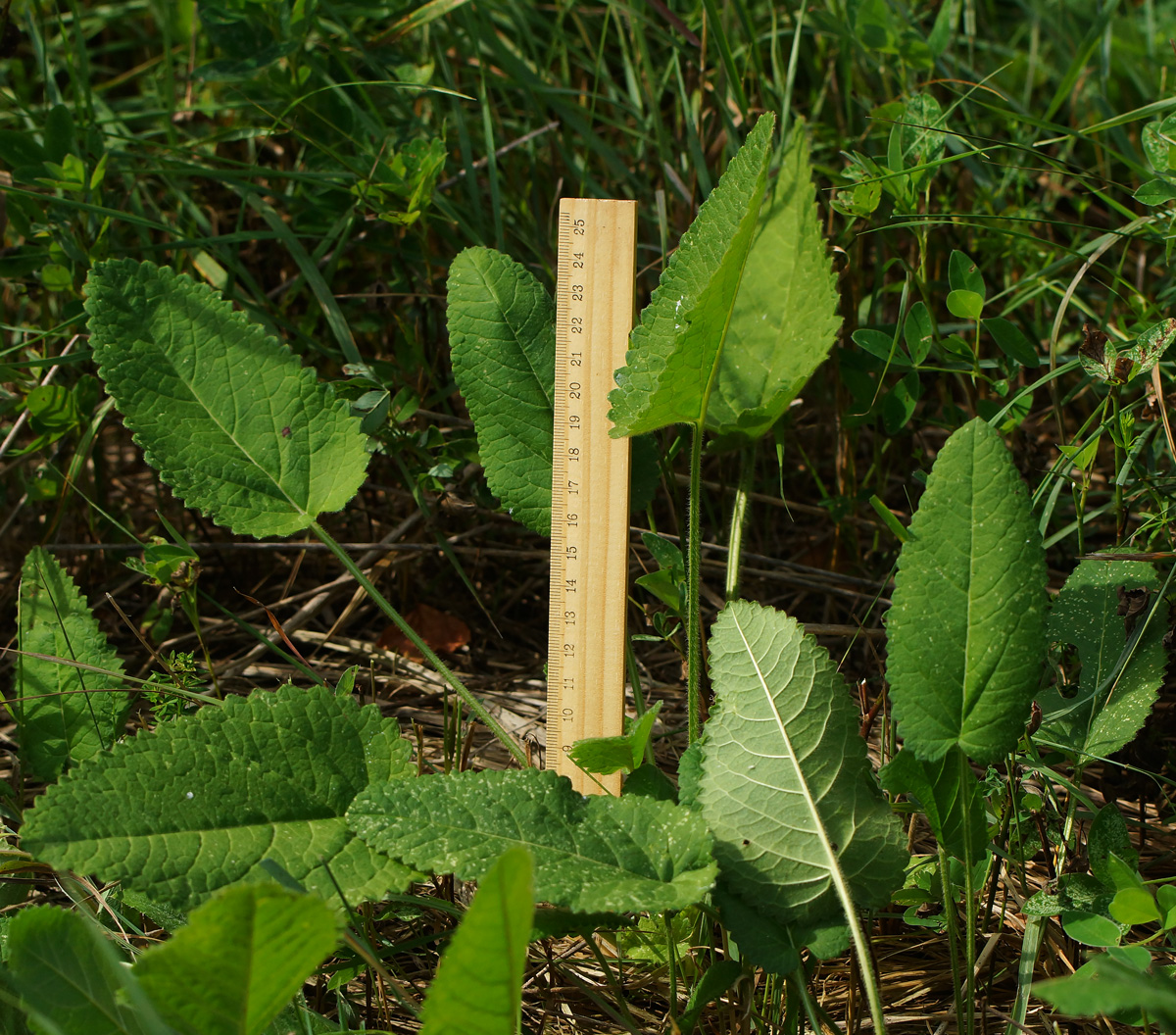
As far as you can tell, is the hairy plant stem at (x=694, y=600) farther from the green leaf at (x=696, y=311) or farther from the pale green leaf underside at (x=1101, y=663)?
the pale green leaf underside at (x=1101, y=663)

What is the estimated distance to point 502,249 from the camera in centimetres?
193

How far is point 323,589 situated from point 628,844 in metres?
0.95

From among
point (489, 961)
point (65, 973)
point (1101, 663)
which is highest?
point (1101, 663)

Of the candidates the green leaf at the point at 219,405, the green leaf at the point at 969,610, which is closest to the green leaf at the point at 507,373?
the green leaf at the point at 219,405

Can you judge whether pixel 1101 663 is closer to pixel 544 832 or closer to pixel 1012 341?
pixel 1012 341

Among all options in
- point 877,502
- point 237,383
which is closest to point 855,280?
point 877,502

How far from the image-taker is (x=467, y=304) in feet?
5.20

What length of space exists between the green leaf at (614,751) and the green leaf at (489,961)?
0.37m

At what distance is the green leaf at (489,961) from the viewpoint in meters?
0.87

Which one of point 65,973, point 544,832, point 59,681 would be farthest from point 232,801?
point 59,681

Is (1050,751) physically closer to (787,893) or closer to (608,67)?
(787,893)

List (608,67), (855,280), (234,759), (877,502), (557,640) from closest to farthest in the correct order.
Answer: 1. (234,759)
2. (877,502)
3. (557,640)
4. (855,280)
5. (608,67)

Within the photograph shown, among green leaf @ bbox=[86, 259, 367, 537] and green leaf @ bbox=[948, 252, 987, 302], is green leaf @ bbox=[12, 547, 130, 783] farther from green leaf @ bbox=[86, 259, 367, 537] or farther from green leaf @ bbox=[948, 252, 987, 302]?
green leaf @ bbox=[948, 252, 987, 302]

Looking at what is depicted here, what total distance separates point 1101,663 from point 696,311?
706mm
